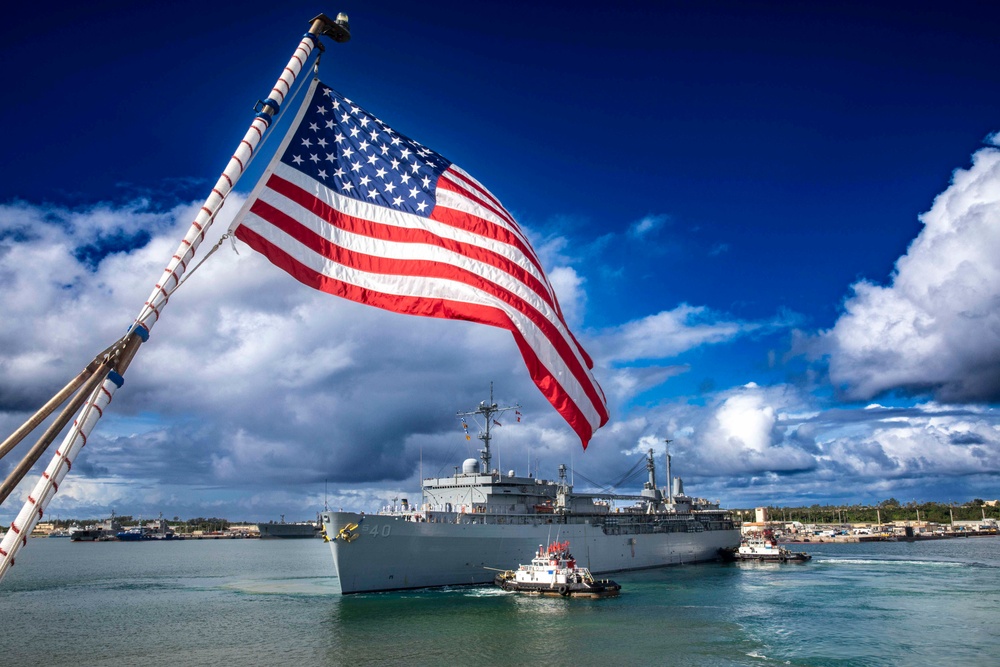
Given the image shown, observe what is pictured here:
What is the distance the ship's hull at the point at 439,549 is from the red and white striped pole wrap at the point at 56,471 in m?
31.7

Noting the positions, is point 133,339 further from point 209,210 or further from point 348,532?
point 348,532

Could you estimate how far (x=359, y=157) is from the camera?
10.1m

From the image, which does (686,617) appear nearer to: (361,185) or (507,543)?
(507,543)

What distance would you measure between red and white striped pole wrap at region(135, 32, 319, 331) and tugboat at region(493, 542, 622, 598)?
120 feet

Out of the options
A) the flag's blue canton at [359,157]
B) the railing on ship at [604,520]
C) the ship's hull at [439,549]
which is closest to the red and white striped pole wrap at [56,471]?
the flag's blue canton at [359,157]

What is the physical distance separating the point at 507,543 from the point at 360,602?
11.2 m

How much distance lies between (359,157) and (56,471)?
6.21 meters

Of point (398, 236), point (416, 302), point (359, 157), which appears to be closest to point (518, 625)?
point (416, 302)

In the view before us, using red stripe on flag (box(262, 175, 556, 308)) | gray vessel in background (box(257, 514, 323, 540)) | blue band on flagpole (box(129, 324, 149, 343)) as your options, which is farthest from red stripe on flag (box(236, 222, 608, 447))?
gray vessel in background (box(257, 514, 323, 540))

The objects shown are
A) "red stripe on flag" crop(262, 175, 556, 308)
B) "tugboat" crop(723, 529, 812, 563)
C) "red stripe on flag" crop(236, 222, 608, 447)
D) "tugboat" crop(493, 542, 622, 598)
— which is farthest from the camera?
"tugboat" crop(723, 529, 812, 563)

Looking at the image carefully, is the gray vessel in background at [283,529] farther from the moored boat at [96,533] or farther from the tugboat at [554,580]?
the tugboat at [554,580]

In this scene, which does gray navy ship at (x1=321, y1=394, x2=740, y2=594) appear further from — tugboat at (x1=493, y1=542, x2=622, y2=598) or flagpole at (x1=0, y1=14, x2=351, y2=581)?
flagpole at (x1=0, y1=14, x2=351, y2=581)

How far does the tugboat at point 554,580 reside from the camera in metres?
38.8

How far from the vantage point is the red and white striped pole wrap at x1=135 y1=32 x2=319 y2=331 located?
5789 millimetres
